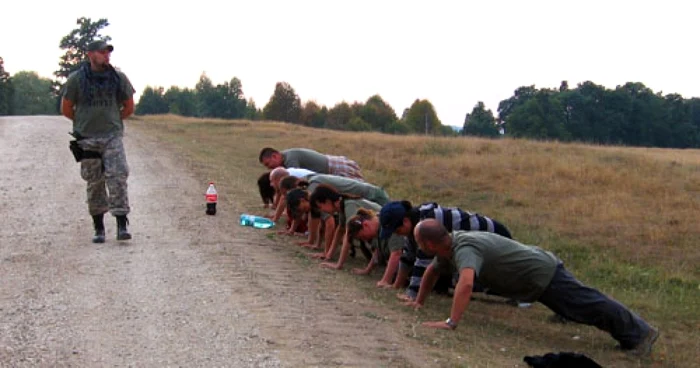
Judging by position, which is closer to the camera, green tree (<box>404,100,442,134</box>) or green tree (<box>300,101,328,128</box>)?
green tree (<box>300,101,328,128</box>)

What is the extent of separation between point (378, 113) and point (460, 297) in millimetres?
74028

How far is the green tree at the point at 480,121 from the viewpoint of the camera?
77000mm

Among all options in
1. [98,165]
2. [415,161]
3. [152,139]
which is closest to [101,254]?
[98,165]

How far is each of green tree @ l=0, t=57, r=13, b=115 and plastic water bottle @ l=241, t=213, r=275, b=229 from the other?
7134 cm

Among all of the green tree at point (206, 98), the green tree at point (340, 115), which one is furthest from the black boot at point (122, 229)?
the green tree at point (206, 98)

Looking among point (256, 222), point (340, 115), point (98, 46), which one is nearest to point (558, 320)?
point (256, 222)

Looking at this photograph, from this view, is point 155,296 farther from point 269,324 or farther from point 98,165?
point 98,165

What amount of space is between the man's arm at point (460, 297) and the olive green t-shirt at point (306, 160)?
19.3ft

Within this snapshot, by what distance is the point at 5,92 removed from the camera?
77.6 m

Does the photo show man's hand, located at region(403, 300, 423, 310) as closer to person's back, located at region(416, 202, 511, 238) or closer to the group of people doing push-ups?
the group of people doing push-ups

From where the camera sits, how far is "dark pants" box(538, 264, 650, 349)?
681 cm

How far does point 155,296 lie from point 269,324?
3.51ft

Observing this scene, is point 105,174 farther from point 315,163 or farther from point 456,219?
point 315,163

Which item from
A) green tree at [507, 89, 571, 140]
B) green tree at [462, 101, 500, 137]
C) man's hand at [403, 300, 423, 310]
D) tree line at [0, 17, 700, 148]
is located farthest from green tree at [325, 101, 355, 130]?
man's hand at [403, 300, 423, 310]
